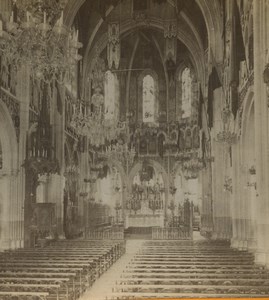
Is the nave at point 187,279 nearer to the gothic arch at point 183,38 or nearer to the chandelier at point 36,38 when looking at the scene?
the chandelier at point 36,38

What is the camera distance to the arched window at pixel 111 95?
120 ft

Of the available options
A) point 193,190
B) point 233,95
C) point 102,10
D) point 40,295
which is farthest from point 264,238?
point 193,190

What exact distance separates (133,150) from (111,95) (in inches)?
261

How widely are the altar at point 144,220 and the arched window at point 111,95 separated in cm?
729

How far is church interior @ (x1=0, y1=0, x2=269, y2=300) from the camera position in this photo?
40.0 ft

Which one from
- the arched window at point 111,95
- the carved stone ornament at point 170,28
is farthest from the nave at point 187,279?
the arched window at point 111,95

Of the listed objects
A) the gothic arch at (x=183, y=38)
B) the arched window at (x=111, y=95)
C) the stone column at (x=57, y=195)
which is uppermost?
the gothic arch at (x=183, y=38)

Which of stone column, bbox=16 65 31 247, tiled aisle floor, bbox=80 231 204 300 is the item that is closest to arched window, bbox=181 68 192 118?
tiled aisle floor, bbox=80 231 204 300

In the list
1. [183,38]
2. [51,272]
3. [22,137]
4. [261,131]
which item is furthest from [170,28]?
[51,272]

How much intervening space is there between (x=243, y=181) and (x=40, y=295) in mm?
13240

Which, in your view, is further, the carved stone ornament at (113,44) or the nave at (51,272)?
the carved stone ornament at (113,44)

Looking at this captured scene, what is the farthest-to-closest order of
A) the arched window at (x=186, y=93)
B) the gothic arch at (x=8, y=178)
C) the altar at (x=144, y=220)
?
the arched window at (x=186, y=93), the altar at (x=144, y=220), the gothic arch at (x=8, y=178)

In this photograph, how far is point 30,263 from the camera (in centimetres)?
1305

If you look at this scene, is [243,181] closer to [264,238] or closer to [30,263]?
[264,238]
